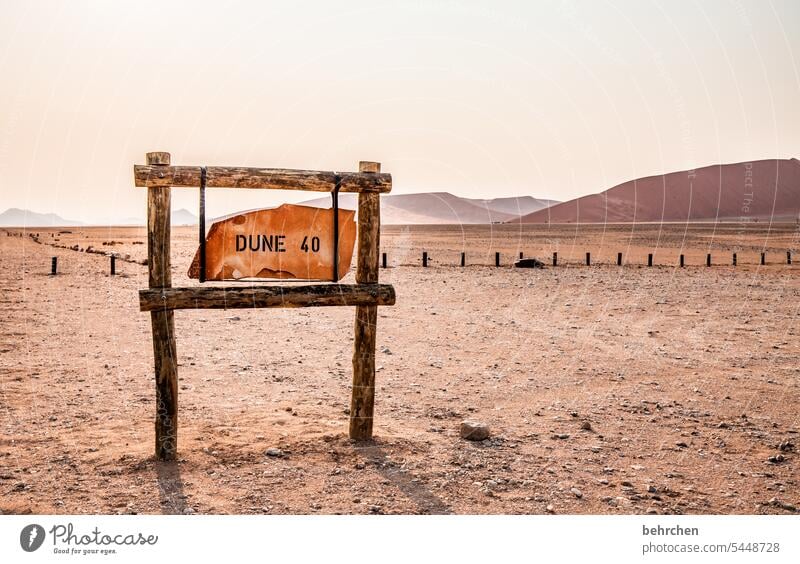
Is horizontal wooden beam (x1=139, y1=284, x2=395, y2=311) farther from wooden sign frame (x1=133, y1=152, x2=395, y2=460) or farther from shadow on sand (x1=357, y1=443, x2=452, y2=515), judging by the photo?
shadow on sand (x1=357, y1=443, x2=452, y2=515)

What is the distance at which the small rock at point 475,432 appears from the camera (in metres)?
6.37

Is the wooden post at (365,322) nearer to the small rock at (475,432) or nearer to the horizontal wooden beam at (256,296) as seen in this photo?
the horizontal wooden beam at (256,296)

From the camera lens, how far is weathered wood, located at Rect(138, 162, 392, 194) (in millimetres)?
5387

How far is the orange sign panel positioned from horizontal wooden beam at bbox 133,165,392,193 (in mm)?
223

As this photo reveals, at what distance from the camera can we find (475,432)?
6371mm

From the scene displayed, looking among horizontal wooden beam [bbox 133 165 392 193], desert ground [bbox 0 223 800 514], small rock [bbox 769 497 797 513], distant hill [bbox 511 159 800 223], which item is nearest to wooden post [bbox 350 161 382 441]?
horizontal wooden beam [bbox 133 165 392 193]

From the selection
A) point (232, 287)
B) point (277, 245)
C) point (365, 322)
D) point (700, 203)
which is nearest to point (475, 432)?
point (365, 322)

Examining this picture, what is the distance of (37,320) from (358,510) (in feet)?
35.3

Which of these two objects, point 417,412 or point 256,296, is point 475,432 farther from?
point 256,296

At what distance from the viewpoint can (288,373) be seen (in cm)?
910

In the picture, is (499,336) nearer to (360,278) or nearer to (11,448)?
(360,278)

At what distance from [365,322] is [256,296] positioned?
1.08 metres

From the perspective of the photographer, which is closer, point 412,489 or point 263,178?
point 412,489

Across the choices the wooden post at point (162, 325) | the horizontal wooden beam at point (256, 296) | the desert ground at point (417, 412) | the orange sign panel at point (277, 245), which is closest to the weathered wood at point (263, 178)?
the wooden post at point (162, 325)
